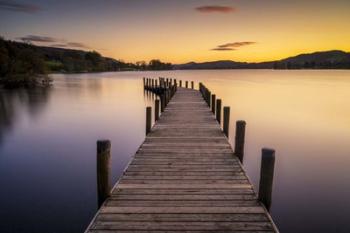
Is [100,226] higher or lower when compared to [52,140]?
higher

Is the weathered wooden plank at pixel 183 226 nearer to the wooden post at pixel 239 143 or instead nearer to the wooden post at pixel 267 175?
the wooden post at pixel 267 175

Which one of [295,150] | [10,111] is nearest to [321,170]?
[295,150]

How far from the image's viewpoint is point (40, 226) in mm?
6512

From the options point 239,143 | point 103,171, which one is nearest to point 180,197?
point 103,171

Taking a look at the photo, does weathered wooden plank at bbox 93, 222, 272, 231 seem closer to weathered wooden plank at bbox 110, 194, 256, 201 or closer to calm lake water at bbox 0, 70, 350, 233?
weathered wooden plank at bbox 110, 194, 256, 201

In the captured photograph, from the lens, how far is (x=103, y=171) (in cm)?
461

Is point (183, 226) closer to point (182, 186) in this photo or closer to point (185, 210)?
point (185, 210)

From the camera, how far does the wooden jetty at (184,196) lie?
3801 mm

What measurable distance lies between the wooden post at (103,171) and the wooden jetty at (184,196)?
81mm

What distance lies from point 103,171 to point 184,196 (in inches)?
64.2

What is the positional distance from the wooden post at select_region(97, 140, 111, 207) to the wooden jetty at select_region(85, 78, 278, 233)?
3.2 inches

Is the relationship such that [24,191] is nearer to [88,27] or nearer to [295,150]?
[295,150]

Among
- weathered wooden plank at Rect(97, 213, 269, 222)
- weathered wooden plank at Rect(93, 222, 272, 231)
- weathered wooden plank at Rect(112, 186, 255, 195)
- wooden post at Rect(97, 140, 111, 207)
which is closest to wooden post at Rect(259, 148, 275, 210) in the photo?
weathered wooden plank at Rect(112, 186, 255, 195)

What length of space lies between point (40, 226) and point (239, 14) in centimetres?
3435
